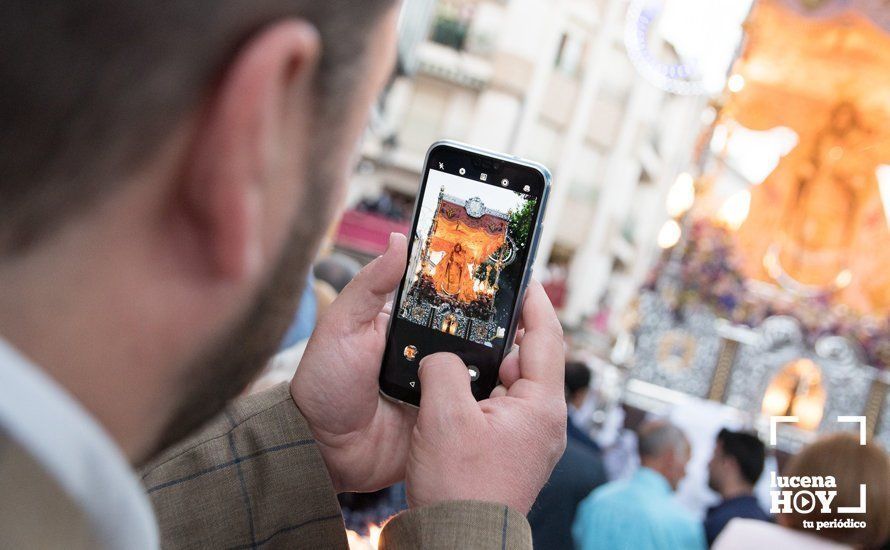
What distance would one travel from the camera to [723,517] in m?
Answer: 3.42

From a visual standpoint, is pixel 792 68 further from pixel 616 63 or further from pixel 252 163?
pixel 252 163

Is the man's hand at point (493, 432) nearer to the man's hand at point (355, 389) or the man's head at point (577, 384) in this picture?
the man's hand at point (355, 389)

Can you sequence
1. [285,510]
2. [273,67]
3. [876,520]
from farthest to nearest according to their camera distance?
1. [876,520]
2. [285,510]
3. [273,67]

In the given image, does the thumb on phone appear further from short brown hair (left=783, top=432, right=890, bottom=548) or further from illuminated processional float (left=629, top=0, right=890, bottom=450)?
illuminated processional float (left=629, top=0, right=890, bottom=450)

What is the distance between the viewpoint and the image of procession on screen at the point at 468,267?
1326 millimetres

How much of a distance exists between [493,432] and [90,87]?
0.64m

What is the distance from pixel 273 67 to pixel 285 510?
2.31 feet

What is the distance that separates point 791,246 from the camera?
454 inches

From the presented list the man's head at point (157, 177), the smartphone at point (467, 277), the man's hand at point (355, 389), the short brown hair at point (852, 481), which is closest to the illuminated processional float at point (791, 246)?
the short brown hair at point (852, 481)

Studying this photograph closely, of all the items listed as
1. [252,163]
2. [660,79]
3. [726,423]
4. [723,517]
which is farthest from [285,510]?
[660,79]

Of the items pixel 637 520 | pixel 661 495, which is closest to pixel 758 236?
pixel 661 495

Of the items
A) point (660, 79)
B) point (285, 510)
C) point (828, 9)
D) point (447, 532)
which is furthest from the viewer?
point (828, 9)

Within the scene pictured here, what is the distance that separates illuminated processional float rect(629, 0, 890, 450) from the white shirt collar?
31.1ft

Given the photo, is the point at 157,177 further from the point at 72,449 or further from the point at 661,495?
the point at 661,495
